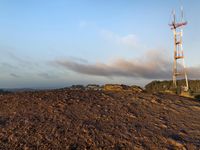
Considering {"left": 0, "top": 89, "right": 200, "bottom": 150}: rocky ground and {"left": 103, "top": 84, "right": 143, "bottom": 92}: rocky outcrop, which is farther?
{"left": 103, "top": 84, "right": 143, "bottom": 92}: rocky outcrop

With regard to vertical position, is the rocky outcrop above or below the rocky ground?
above

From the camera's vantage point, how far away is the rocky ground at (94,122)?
954 centimetres

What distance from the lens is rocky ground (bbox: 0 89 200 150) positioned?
31.3 feet

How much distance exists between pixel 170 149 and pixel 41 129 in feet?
15.4

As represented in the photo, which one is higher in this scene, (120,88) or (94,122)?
(120,88)

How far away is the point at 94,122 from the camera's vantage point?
1152 cm

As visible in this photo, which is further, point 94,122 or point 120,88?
point 120,88

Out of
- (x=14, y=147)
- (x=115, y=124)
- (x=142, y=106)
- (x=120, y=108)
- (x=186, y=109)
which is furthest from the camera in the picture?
(x=186, y=109)

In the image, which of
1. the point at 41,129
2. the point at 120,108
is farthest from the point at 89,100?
the point at 41,129

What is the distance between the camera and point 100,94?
16.7 meters

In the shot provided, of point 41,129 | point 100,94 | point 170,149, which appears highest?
point 100,94

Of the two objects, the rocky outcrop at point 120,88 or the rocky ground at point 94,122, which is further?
the rocky outcrop at point 120,88

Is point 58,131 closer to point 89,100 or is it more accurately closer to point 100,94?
point 89,100

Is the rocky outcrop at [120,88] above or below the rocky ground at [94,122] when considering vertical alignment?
above
